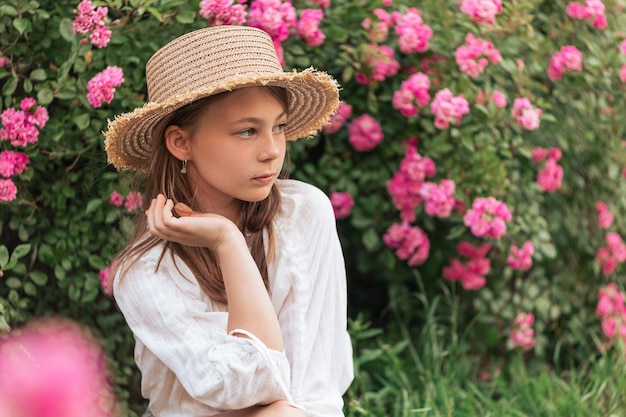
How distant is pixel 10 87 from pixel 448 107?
144 centimetres

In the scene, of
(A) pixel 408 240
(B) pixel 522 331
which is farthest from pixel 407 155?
(B) pixel 522 331

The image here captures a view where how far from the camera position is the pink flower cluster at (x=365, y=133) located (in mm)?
3168

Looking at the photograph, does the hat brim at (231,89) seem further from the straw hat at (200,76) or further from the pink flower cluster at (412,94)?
the pink flower cluster at (412,94)

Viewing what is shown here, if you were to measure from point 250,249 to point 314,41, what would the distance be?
3.20 ft

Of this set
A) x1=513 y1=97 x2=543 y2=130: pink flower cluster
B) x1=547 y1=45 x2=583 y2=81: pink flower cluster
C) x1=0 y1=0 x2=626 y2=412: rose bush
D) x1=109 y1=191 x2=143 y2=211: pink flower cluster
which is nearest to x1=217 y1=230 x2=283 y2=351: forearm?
x1=0 y1=0 x2=626 y2=412: rose bush

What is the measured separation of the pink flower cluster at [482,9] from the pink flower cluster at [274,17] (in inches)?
26.7

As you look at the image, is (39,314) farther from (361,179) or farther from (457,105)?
(457,105)

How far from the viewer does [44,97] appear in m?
2.52

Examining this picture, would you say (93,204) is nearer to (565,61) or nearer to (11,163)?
(11,163)

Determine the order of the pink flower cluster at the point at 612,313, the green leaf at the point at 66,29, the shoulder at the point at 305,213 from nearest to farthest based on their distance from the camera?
the shoulder at the point at 305,213 → the green leaf at the point at 66,29 → the pink flower cluster at the point at 612,313

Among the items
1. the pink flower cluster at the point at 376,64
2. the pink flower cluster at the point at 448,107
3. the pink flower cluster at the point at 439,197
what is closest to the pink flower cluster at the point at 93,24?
the pink flower cluster at the point at 376,64

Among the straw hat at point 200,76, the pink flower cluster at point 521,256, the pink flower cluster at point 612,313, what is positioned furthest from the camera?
the pink flower cluster at point 612,313

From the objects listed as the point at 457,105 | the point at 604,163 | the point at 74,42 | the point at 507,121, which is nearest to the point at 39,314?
the point at 74,42

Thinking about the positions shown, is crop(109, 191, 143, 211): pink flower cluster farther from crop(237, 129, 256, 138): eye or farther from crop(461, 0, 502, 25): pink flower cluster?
crop(461, 0, 502, 25): pink flower cluster
